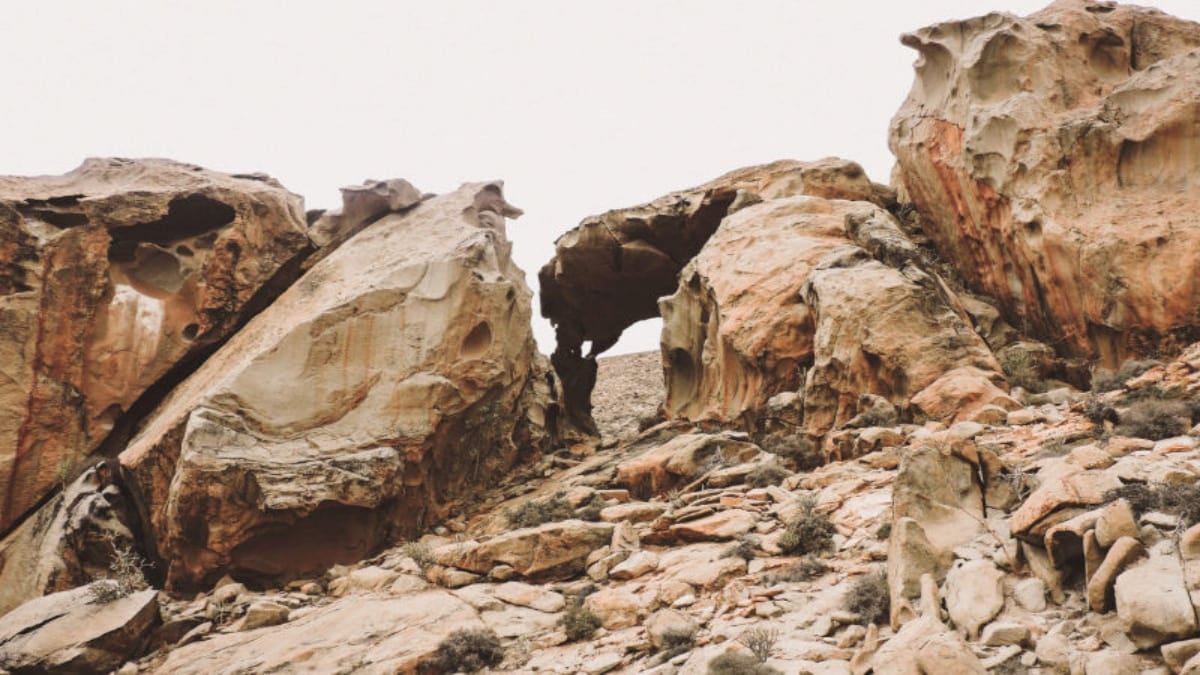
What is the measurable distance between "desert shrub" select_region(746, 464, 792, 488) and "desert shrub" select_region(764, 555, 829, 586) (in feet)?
10.1

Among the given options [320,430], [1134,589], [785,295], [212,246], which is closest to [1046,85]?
[785,295]

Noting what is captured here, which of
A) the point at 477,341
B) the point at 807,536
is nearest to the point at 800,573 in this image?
the point at 807,536

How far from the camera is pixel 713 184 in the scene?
23484mm

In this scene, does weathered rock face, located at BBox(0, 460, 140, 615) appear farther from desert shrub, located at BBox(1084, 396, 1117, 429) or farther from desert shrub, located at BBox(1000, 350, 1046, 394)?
desert shrub, located at BBox(1000, 350, 1046, 394)

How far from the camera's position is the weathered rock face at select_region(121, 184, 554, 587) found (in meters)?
13.3

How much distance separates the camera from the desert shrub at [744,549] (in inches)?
344

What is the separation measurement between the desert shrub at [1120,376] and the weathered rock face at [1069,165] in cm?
132

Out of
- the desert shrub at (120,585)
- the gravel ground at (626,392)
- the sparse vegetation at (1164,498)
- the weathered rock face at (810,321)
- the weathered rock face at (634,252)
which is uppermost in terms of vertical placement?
the weathered rock face at (634,252)

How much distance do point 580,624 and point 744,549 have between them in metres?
1.96

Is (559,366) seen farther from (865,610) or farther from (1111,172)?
(865,610)

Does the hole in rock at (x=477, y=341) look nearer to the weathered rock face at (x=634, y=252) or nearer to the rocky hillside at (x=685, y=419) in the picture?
the rocky hillside at (x=685, y=419)

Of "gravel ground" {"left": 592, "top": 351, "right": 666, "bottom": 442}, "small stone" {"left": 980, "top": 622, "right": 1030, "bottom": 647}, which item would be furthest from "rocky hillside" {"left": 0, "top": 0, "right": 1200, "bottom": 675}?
"gravel ground" {"left": 592, "top": 351, "right": 666, "bottom": 442}

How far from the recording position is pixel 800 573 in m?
7.93

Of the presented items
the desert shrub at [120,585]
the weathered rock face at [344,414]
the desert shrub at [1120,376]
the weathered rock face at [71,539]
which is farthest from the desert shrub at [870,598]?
the weathered rock face at [71,539]
